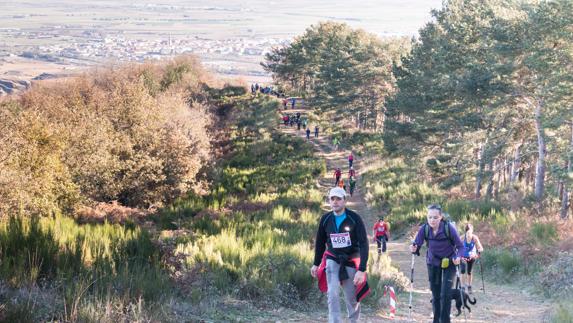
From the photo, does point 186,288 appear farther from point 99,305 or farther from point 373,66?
point 373,66

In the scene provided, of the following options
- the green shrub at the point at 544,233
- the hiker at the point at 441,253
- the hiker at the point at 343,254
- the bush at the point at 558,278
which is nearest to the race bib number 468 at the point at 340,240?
the hiker at the point at 343,254

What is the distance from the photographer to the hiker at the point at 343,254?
6457mm

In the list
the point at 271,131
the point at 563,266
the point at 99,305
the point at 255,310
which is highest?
the point at 99,305

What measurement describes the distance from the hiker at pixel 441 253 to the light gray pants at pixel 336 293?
4.87ft

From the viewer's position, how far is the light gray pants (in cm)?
649

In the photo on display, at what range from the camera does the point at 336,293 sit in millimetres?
6488

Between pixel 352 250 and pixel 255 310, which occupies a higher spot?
pixel 352 250

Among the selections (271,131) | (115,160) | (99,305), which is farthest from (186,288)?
(271,131)

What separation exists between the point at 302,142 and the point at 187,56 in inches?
1347

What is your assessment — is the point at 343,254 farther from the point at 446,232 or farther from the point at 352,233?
the point at 446,232

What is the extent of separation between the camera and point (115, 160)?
91.9 feet

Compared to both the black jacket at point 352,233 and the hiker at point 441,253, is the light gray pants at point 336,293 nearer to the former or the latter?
the black jacket at point 352,233

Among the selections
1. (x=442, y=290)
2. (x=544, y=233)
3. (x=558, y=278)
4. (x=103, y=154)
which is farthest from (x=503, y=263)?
(x=103, y=154)

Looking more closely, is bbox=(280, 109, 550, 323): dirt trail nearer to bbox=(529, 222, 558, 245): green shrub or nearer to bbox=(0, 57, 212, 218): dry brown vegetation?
bbox=(529, 222, 558, 245): green shrub
